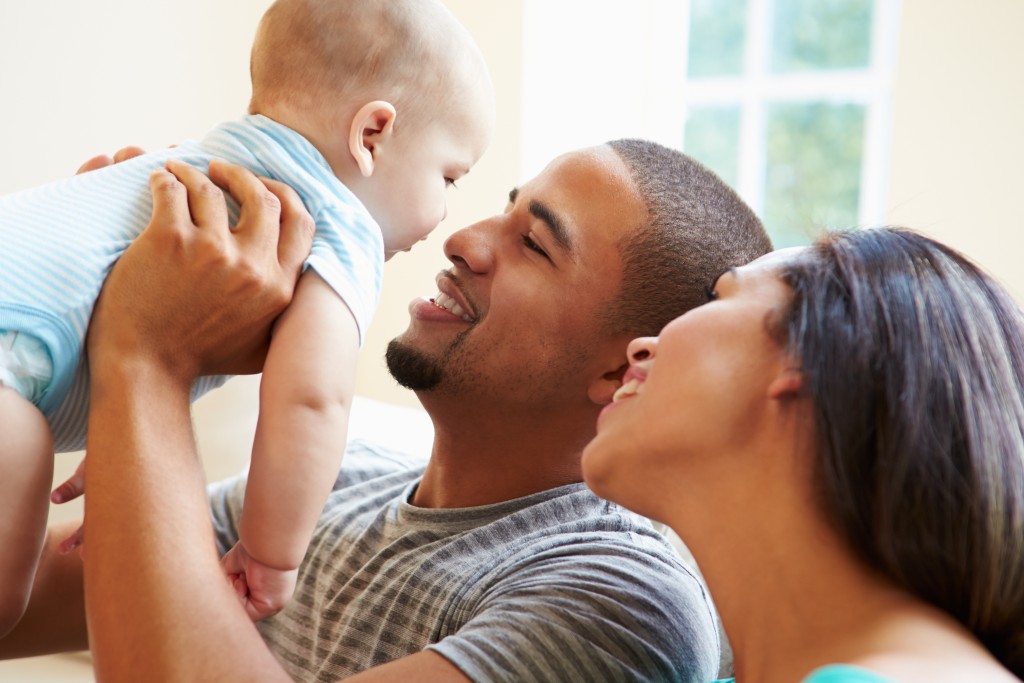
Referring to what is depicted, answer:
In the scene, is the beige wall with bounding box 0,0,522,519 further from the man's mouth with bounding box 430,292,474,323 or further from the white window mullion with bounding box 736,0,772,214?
the white window mullion with bounding box 736,0,772,214

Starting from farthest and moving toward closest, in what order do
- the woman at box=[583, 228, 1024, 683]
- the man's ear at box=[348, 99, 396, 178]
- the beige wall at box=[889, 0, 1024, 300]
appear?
1. the beige wall at box=[889, 0, 1024, 300]
2. the man's ear at box=[348, 99, 396, 178]
3. the woman at box=[583, 228, 1024, 683]

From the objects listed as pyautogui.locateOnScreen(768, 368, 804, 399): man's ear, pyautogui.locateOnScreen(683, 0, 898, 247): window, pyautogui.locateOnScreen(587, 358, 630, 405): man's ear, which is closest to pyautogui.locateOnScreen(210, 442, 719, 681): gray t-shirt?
pyautogui.locateOnScreen(587, 358, 630, 405): man's ear

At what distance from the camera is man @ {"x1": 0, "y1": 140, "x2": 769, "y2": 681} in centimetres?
109

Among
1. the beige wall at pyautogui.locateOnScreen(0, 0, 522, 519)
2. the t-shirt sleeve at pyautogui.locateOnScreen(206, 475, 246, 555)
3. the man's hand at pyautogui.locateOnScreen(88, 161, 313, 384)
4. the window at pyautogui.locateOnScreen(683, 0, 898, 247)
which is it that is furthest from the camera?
the window at pyautogui.locateOnScreen(683, 0, 898, 247)

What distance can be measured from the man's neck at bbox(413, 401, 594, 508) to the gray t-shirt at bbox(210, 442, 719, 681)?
0.05 metres

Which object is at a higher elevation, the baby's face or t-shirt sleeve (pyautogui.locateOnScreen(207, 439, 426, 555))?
the baby's face

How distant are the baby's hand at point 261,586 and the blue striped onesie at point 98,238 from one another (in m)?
0.28

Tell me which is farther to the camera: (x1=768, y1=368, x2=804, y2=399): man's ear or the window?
the window

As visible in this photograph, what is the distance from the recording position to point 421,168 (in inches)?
54.6

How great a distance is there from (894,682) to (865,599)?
14cm

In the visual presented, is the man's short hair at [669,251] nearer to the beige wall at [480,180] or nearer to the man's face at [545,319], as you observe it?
the man's face at [545,319]

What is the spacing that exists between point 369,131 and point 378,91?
0.17 ft

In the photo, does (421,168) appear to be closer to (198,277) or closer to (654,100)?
(198,277)

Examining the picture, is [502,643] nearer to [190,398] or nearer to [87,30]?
[190,398]
